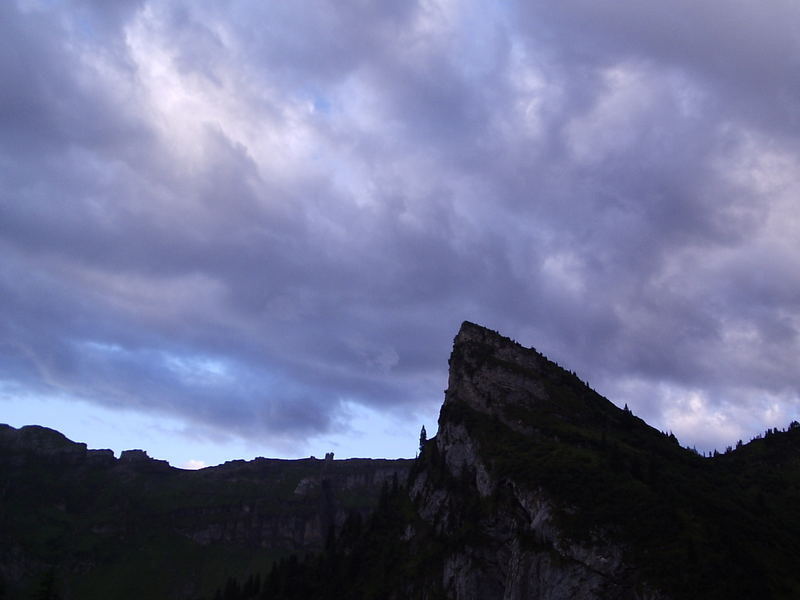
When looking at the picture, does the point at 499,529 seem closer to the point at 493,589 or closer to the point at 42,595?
the point at 493,589

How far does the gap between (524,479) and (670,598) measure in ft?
165

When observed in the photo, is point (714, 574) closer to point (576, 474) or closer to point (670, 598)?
point (670, 598)

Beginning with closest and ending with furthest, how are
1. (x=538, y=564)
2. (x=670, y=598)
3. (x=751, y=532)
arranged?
(x=670, y=598) → (x=538, y=564) → (x=751, y=532)

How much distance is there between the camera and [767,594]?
479 ft

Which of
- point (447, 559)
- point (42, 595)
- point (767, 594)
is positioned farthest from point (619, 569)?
point (42, 595)

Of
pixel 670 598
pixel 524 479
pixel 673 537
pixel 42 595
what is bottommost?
pixel 42 595

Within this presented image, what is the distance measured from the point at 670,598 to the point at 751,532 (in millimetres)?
44363

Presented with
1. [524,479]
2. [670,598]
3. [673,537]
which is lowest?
[670,598]

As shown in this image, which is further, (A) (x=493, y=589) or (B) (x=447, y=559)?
(B) (x=447, y=559)

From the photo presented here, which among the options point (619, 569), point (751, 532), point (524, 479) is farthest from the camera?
point (524, 479)

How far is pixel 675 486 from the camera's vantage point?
191250 mm

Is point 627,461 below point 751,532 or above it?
above

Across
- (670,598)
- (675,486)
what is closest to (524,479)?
(675,486)

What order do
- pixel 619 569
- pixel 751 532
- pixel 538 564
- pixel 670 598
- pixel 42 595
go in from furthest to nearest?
pixel 751 532
pixel 538 564
pixel 619 569
pixel 670 598
pixel 42 595
